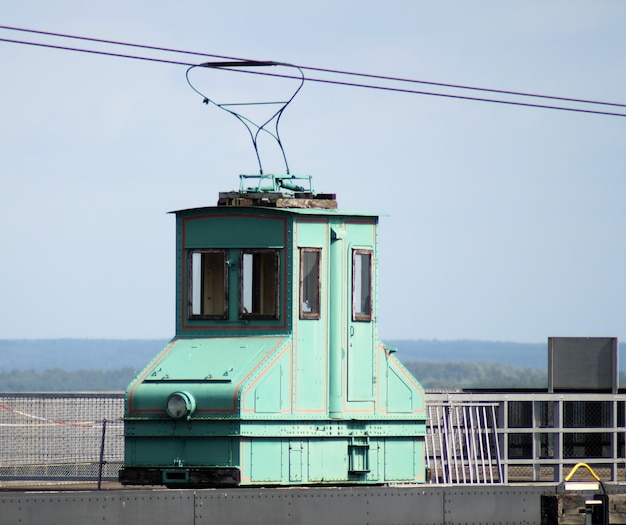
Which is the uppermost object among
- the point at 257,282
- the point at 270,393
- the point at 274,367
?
the point at 257,282

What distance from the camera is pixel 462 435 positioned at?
91.8 ft

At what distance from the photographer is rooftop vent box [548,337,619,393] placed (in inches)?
1131

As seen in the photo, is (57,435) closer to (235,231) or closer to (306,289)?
(235,231)

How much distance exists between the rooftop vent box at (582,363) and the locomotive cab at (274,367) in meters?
8.72

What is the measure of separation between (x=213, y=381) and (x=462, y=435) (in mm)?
9662

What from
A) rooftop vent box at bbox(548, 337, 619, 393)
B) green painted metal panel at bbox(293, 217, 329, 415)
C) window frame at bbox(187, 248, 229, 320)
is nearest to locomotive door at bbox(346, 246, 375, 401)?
green painted metal panel at bbox(293, 217, 329, 415)

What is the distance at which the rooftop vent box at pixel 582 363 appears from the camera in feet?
94.3

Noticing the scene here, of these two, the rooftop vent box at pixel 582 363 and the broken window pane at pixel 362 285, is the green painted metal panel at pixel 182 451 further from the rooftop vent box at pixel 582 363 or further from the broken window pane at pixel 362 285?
the rooftop vent box at pixel 582 363

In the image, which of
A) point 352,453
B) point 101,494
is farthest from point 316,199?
point 101,494

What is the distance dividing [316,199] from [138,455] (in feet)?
13.1

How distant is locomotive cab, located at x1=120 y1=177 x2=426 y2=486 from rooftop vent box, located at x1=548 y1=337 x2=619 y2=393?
8720 millimetres

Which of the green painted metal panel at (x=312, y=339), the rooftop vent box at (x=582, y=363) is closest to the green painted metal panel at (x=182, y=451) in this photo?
the green painted metal panel at (x=312, y=339)

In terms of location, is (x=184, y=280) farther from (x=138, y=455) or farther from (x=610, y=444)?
(x=610, y=444)

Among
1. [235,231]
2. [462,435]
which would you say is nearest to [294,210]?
[235,231]
